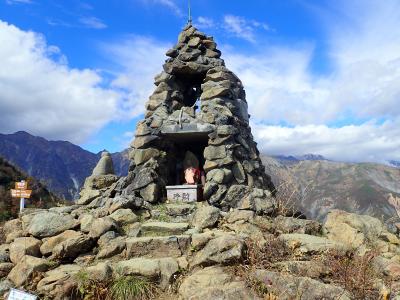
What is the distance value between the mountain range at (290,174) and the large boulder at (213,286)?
2.61 metres

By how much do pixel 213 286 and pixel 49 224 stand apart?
444 centimetres

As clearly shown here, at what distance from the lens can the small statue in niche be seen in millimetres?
11961

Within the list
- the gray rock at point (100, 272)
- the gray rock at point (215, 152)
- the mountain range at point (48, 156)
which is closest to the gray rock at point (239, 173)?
the gray rock at point (215, 152)

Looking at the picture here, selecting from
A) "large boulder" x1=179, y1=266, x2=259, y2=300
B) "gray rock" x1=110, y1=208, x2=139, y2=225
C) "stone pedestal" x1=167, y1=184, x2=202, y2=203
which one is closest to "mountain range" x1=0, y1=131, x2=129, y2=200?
"stone pedestal" x1=167, y1=184, x2=202, y2=203

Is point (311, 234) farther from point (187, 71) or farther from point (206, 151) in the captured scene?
point (187, 71)

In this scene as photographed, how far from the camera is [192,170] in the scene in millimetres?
12039

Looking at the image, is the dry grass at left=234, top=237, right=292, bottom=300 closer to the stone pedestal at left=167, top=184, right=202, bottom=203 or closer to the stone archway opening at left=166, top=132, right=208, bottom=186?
the stone pedestal at left=167, top=184, right=202, bottom=203

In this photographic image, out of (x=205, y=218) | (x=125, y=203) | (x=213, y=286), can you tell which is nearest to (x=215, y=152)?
(x=205, y=218)

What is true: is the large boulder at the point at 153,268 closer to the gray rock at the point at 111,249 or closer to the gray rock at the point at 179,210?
the gray rock at the point at 111,249

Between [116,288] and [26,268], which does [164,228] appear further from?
[26,268]

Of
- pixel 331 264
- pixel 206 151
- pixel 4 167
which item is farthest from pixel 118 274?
pixel 4 167

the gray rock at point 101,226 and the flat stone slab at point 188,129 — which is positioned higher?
A: the flat stone slab at point 188,129

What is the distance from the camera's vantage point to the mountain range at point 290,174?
30.5 feet

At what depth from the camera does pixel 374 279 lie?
648 cm
